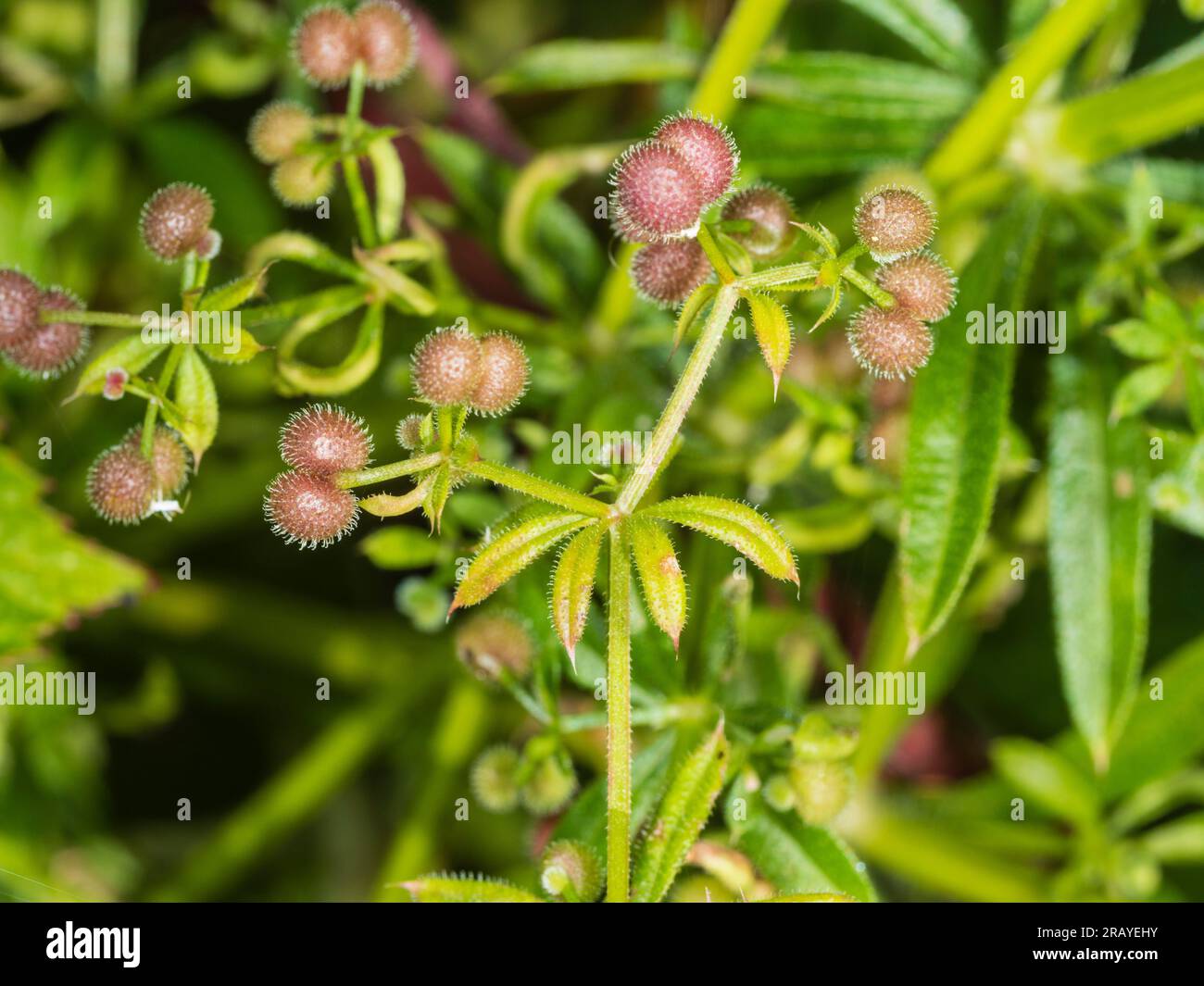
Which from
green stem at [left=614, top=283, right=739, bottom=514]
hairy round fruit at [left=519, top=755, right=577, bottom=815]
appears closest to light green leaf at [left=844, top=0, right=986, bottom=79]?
green stem at [left=614, top=283, right=739, bottom=514]

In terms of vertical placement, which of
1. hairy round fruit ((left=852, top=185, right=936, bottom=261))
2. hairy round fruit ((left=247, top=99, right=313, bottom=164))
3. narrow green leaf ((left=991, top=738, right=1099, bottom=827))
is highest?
hairy round fruit ((left=247, top=99, right=313, bottom=164))

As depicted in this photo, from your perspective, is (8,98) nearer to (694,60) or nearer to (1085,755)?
(694,60)

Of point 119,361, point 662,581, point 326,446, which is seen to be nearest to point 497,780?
point 662,581

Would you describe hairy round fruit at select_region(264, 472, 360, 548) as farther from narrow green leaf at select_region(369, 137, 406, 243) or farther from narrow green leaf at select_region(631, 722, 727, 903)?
narrow green leaf at select_region(369, 137, 406, 243)

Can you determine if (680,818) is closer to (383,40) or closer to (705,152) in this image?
(705,152)

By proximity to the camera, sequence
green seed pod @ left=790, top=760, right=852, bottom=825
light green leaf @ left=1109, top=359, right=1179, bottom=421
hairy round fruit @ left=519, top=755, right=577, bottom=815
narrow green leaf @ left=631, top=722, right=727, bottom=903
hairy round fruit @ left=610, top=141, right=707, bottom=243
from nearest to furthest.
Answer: hairy round fruit @ left=610, top=141, right=707, bottom=243 → narrow green leaf @ left=631, top=722, right=727, bottom=903 → green seed pod @ left=790, top=760, right=852, bottom=825 → hairy round fruit @ left=519, top=755, right=577, bottom=815 → light green leaf @ left=1109, top=359, right=1179, bottom=421

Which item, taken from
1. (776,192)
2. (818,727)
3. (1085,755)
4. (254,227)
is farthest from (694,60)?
(1085,755)
